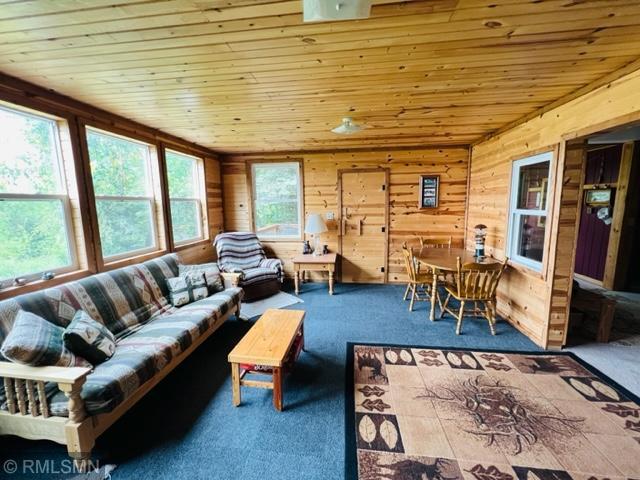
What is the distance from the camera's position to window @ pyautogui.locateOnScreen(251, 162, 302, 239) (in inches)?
186

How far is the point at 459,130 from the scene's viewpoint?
11.3ft

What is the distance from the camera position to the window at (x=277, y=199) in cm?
471

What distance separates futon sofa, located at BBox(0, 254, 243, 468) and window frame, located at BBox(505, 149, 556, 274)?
3.29 m

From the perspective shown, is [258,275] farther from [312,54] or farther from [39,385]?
[312,54]

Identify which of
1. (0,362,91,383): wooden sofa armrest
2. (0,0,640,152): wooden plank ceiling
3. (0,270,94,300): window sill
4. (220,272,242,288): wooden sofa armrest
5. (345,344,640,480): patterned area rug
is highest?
(0,0,640,152): wooden plank ceiling

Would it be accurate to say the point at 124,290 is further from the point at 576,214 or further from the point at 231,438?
the point at 576,214

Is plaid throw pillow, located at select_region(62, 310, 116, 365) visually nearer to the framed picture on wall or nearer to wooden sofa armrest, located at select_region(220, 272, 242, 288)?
wooden sofa armrest, located at select_region(220, 272, 242, 288)

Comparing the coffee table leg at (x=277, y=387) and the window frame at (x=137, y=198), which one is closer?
the coffee table leg at (x=277, y=387)

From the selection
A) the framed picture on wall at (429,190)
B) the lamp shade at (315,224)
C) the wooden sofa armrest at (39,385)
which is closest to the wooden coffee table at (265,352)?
the wooden sofa armrest at (39,385)

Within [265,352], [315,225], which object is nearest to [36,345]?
[265,352]

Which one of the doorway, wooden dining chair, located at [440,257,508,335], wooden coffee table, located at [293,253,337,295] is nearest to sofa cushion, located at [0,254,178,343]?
wooden coffee table, located at [293,253,337,295]

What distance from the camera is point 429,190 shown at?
436 centimetres

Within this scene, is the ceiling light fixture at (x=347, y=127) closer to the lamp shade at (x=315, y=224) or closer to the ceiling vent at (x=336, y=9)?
the ceiling vent at (x=336, y=9)

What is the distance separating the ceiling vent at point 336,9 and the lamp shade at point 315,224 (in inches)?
124
